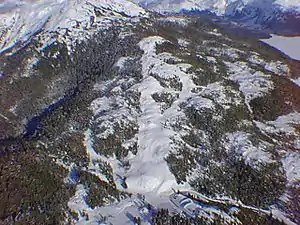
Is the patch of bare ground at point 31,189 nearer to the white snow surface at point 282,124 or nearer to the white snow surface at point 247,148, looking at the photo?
the white snow surface at point 247,148

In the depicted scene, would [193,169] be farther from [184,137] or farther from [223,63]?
[223,63]

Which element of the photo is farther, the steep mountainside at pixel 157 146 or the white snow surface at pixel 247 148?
the white snow surface at pixel 247 148

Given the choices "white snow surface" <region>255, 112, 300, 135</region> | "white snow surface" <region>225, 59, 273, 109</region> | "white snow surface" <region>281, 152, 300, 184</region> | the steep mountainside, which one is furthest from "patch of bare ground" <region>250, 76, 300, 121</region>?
"white snow surface" <region>281, 152, 300, 184</region>

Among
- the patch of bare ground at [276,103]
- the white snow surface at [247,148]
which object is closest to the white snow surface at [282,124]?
the patch of bare ground at [276,103]

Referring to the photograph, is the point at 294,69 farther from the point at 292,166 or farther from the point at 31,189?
the point at 31,189

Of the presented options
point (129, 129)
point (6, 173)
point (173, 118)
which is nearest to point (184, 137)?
point (173, 118)

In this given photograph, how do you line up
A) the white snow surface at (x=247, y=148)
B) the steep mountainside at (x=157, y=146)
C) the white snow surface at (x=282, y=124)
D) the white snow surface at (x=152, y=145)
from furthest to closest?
the white snow surface at (x=282, y=124)
the white snow surface at (x=247, y=148)
the white snow surface at (x=152, y=145)
the steep mountainside at (x=157, y=146)

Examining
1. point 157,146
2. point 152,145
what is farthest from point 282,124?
point 152,145

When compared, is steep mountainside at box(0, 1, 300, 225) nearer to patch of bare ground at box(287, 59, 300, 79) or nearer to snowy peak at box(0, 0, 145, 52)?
patch of bare ground at box(287, 59, 300, 79)
